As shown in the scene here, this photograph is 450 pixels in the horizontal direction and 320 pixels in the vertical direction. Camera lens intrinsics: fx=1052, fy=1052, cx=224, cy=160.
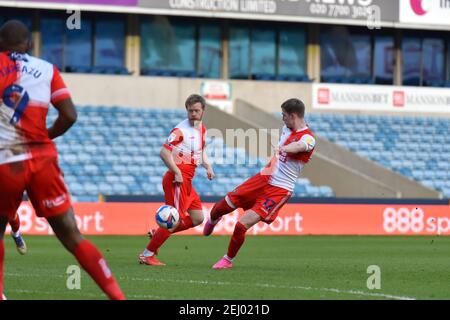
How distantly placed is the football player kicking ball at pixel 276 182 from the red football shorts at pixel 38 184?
5.19m

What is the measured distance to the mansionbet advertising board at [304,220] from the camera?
80.2ft

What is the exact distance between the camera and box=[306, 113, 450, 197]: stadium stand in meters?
33.6

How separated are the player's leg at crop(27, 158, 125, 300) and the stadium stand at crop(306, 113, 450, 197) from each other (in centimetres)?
2537

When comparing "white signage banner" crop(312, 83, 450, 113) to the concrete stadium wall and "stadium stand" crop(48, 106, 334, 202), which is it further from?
"stadium stand" crop(48, 106, 334, 202)

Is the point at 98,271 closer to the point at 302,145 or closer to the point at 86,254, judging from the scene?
the point at 86,254

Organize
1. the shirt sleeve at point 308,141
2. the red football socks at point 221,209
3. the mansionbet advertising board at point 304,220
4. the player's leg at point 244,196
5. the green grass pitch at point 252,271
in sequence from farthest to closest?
the mansionbet advertising board at point 304,220 → the red football socks at point 221,209 → the player's leg at point 244,196 → the shirt sleeve at point 308,141 → the green grass pitch at point 252,271

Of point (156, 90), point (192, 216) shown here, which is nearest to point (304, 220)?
point (156, 90)

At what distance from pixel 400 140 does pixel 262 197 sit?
23252 mm

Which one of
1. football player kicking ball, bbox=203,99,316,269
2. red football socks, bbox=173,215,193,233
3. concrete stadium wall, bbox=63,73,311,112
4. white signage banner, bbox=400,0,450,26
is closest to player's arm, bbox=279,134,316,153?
football player kicking ball, bbox=203,99,316,269

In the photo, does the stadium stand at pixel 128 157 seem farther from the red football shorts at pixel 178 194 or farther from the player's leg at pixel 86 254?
the player's leg at pixel 86 254

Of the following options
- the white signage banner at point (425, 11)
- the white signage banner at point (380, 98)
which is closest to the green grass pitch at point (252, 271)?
the white signage banner at point (380, 98)

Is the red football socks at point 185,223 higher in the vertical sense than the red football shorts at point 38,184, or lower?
lower

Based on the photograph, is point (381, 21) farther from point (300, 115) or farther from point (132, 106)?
point (300, 115)
